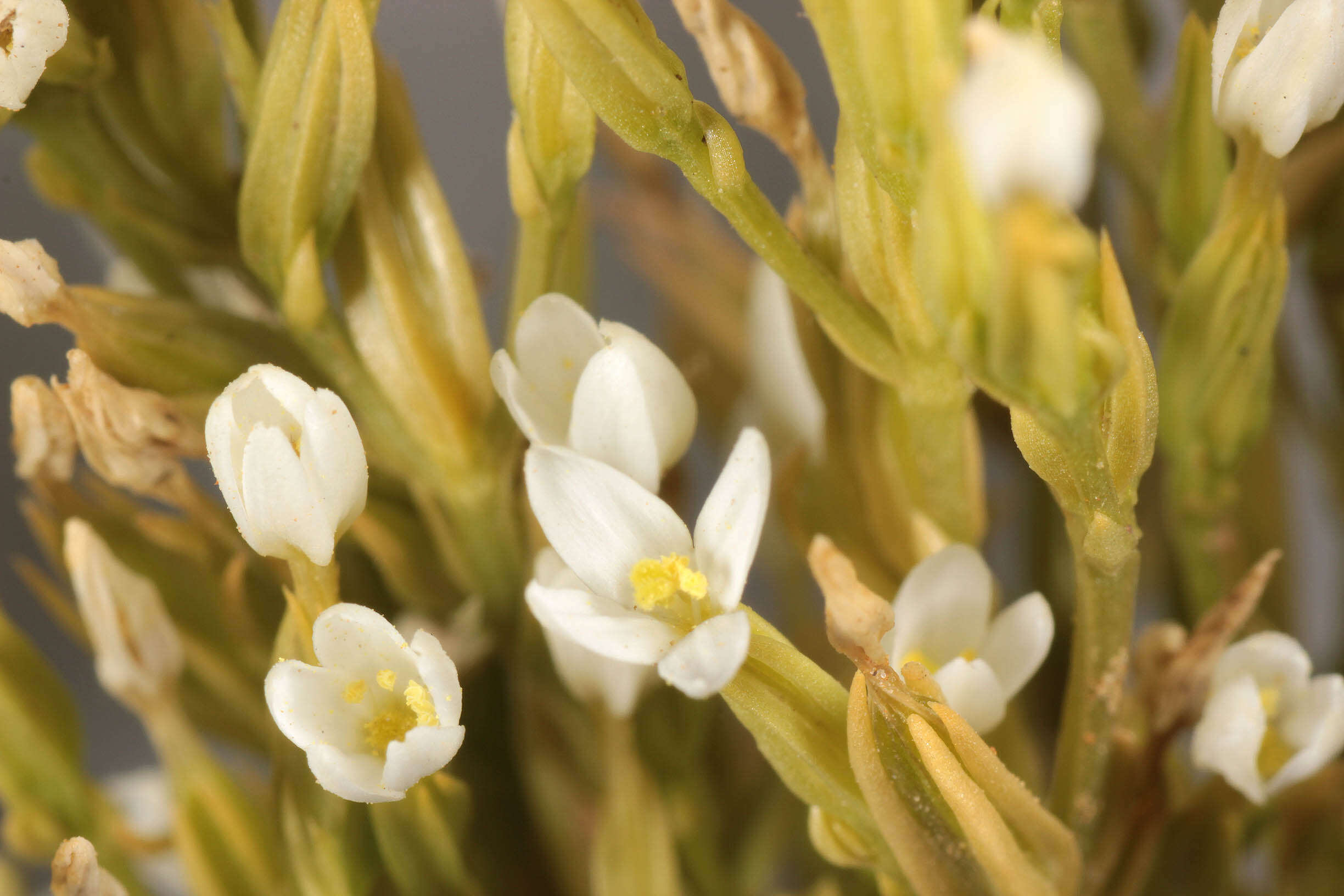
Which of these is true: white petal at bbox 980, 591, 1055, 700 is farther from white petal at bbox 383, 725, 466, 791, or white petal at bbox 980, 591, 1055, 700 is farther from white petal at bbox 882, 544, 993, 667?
white petal at bbox 383, 725, 466, 791

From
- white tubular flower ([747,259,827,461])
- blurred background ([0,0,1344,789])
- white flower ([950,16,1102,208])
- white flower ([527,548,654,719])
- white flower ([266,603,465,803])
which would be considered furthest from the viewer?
blurred background ([0,0,1344,789])

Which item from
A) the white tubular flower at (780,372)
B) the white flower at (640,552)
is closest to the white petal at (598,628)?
the white flower at (640,552)

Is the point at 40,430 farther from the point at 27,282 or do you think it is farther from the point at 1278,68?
the point at 1278,68

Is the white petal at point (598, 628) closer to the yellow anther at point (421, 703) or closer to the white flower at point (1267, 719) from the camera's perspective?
the yellow anther at point (421, 703)

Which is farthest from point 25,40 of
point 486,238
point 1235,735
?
point 486,238

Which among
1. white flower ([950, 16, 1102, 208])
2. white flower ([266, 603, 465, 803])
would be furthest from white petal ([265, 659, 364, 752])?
white flower ([950, 16, 1102, 208])

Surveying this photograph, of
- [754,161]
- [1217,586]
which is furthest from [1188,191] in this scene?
[754,161]

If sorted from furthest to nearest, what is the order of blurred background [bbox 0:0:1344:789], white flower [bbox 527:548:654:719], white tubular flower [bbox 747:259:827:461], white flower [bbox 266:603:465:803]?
1. blurred background [bbox 0:0:1344:789]
2. white tubular flower [bbox 747:259:827:461]
3. white flower [bbox 527:548:654:719]
4. white flower [bbox 266:603:465:803]

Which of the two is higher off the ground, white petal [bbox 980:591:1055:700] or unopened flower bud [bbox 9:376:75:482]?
white petal [bbox 980:591:1055:700]
